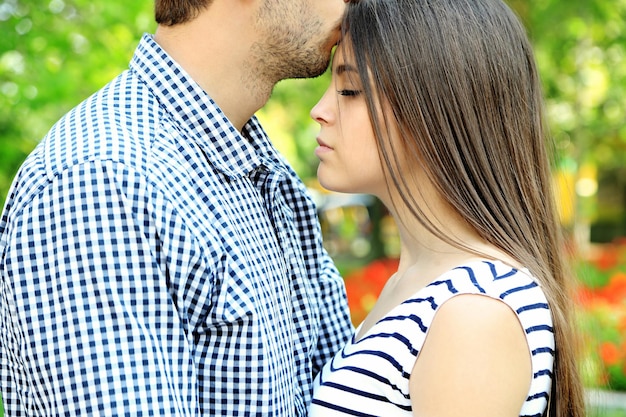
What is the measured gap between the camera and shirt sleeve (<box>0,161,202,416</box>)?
4.88ft

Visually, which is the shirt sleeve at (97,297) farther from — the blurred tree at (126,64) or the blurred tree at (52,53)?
the blurred tree at (52,53)

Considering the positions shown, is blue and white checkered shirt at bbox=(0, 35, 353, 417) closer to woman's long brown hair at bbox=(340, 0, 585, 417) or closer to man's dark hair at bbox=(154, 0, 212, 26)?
man's dark hair at bbox=(154, 0, 212, 26)

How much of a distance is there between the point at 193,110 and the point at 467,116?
69cm

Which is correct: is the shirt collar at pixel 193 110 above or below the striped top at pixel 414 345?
above

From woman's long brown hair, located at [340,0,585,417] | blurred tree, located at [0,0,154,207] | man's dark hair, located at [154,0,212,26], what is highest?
blurred tree, located at [0,0,154,207]

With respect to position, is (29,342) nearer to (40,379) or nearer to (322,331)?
(40,379)

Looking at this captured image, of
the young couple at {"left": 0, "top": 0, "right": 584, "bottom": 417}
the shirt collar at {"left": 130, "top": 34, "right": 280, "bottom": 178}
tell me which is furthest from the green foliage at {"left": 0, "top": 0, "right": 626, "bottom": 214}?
the shirt collar at {"left": 130, "top": 34, "right": 280, "bottom": 178}

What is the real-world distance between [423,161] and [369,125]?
17cm

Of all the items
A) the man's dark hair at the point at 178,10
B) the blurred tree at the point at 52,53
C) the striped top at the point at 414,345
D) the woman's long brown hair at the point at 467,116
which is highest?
the blurred tree at the point at 52,53

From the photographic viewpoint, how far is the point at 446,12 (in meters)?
2.08

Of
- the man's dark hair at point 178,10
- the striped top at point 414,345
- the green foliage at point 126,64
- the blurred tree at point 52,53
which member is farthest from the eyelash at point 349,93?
the blurred tree at point 52,53

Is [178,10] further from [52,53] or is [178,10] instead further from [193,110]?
[52,53]

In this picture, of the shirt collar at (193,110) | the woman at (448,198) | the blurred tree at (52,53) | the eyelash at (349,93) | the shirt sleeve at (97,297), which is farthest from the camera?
the blurred tree at (52,53)

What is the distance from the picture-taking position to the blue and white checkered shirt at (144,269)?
1495 mm
